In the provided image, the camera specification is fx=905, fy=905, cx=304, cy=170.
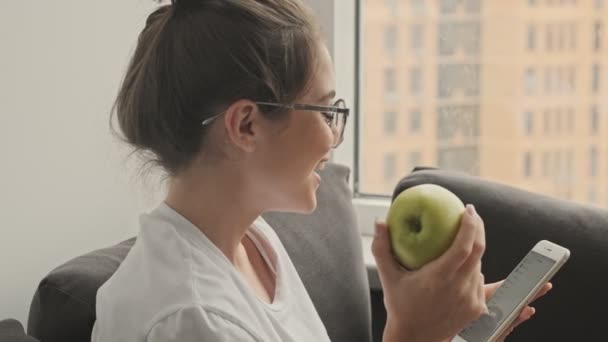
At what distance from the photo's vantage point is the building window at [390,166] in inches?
90.7

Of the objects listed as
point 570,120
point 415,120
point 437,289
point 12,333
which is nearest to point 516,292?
point 437,289

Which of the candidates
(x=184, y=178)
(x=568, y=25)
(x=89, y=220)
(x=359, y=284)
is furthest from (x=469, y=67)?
(x=184, y=178)

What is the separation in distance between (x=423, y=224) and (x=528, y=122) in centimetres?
100

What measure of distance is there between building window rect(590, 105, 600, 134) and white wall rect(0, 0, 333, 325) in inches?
40.3

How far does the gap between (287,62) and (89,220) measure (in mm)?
673

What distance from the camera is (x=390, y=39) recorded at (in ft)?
7.39

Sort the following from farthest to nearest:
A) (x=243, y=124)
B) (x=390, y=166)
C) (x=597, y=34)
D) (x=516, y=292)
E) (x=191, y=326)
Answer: (x=390, y=166) < (x=597, y=34) < (x=516, y=292) < (x=243, y=124) < (x=191, y=326)

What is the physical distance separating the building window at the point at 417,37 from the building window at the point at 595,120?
17.2 inches

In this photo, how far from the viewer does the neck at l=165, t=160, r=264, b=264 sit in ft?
3.84

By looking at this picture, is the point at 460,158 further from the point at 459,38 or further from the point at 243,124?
the point at 243,124

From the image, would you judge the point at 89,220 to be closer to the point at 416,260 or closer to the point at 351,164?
the point at 416,260

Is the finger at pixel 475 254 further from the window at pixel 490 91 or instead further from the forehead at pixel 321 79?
the window at pixel 490 91

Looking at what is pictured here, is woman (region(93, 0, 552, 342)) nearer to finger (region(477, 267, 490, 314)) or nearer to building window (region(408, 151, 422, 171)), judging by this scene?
finger (region(477, 267, 490, 314))

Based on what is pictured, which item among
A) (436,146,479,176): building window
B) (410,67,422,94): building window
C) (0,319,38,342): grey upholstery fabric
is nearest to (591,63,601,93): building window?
(436,146,479,176): building window
